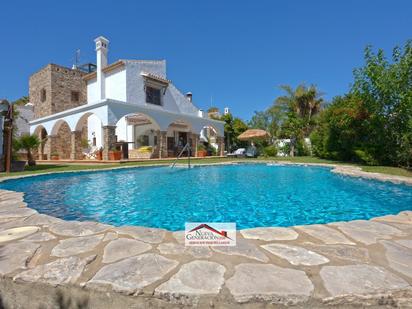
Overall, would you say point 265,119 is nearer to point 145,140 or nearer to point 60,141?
point 145,140

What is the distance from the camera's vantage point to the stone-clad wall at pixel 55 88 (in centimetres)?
2130

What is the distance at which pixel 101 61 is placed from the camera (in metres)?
20.1

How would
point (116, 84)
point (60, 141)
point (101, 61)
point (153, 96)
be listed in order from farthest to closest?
point (153, 96)
point (101, 61)
point (116, 84)
point (60, 141)

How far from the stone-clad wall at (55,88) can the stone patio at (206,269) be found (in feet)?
77.8

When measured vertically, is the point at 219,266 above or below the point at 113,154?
below

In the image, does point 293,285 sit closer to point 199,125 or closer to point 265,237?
point 265,237

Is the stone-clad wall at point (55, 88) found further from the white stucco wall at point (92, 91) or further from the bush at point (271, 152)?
the bush at point (271, 152)

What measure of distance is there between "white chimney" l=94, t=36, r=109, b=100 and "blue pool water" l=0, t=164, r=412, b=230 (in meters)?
14.5

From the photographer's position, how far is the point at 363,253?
1.97 metres

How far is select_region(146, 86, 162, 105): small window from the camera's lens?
21.1 metres

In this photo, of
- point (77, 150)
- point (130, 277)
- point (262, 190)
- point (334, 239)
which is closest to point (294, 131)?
point (262, 190)

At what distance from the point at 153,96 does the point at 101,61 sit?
5510 millimetres

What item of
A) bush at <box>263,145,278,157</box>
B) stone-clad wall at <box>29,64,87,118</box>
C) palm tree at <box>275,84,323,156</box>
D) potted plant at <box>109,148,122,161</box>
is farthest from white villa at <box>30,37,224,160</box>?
palm tree at <box>275,84,323,156</box>

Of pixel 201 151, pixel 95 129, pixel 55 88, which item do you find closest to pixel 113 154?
pixel 95 129
